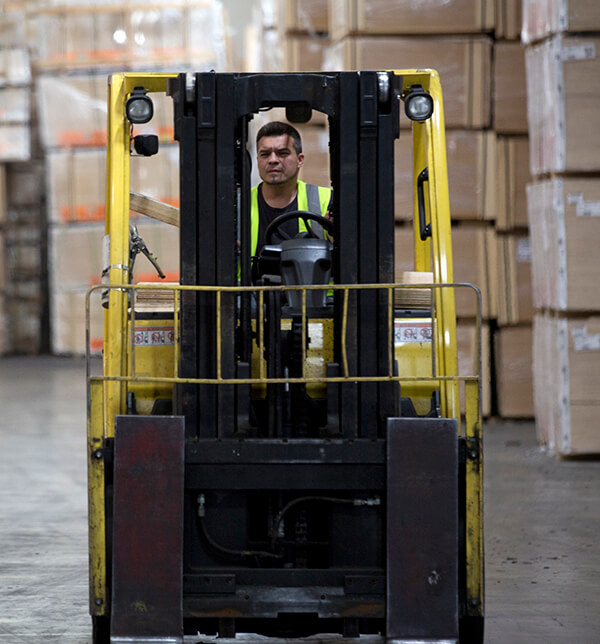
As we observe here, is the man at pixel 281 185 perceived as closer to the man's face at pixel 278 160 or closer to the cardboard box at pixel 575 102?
the man's face at pixel 278 160

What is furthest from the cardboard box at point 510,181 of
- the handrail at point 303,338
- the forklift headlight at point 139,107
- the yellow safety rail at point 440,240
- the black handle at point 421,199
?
the forklift headlight at point 139,107

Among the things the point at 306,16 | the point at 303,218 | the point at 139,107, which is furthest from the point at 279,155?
the point at 306,16

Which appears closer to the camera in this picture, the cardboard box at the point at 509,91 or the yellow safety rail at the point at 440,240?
the yellow safety rail at the point at 440,240

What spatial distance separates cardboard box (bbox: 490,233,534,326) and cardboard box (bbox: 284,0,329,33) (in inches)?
85.5

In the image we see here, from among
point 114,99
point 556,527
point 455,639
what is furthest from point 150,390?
point 556,527

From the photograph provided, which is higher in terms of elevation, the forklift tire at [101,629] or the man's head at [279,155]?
the man's head at [279,155]

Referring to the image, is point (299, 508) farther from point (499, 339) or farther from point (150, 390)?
point (499, 339)

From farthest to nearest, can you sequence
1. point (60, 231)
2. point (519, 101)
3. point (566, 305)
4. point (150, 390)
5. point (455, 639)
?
point (60, 231)
point (519, 101)
point (566, 305)
point (150, 390)
point (455, 639)

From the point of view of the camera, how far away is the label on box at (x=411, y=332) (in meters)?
3.67

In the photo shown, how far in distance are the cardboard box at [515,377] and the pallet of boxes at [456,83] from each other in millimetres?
141

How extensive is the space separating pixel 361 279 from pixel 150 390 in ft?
2.34

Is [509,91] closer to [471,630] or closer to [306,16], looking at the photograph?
[306,16]

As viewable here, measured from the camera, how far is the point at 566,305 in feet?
25.1

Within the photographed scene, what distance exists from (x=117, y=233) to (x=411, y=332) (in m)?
0.92
